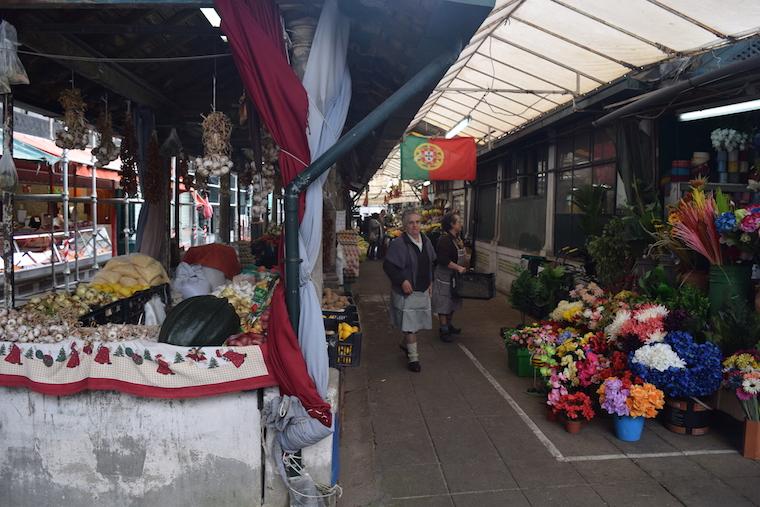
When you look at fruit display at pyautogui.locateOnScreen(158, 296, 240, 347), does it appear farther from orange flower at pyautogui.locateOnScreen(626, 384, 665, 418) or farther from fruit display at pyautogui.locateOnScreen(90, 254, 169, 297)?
orange flower at pyautogui.locateOnScreen(626, 384, 665, 418)

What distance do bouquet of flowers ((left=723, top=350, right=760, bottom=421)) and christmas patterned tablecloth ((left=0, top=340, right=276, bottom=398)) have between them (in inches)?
146

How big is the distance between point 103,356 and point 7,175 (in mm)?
2832

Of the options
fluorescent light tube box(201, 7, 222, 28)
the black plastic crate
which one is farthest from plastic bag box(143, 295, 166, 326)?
the black plastic crate

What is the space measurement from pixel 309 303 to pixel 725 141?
18.4 ft

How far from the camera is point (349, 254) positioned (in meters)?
14.6

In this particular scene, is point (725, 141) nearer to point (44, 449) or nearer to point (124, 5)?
point (124, 5)

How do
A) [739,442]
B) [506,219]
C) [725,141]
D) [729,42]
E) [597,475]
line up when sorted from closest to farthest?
1. [597,475]
2. [739,442]
3. [729,42]
4. [725,141]
5. [506,219]

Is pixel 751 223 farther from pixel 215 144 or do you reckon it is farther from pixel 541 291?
pixel 215 144

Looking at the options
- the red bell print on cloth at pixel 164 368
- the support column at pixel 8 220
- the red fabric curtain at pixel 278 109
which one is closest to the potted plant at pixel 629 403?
the red fabric curtain at pixel 278 109

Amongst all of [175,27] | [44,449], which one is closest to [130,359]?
[44,449]

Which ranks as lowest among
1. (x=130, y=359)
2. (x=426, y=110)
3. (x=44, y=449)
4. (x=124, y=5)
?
(x=44, y=449)

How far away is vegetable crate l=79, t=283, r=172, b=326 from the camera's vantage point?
16.6 ft

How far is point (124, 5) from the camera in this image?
3648 mm

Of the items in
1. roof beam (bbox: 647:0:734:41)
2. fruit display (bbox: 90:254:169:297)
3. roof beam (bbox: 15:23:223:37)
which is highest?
roof beam (bbox: 647:0:734:41)
